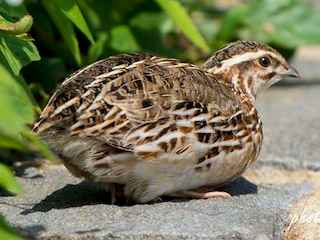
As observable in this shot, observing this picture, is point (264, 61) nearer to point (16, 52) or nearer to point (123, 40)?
point (123, 40)

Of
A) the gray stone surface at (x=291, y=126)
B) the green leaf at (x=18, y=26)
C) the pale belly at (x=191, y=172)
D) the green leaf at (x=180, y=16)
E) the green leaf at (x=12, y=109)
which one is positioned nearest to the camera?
the green leaf at (x=12, y=109)

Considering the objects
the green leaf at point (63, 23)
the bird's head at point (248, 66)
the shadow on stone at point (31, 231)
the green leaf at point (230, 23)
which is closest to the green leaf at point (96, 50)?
the green leaf at point (63, 23)

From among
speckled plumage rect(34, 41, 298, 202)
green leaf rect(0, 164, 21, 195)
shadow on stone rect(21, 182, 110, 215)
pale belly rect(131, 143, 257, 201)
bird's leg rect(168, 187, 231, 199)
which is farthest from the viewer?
bird's leg rect(168, 187, 231, 199)

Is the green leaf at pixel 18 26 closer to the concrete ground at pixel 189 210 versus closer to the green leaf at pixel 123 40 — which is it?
the concrete ground at pixel 189 210

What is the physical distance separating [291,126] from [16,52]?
9.48 feet

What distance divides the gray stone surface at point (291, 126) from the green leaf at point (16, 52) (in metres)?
1.86

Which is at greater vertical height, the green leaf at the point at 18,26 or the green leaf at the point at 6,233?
the green leaf at the point at 18,26

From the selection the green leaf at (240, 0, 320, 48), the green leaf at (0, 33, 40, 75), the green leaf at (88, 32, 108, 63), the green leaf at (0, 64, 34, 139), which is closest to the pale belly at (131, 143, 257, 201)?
the green leaf at (0, 33, 40, 75)

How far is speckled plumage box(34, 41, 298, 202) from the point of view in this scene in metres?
4.48

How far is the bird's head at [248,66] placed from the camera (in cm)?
536

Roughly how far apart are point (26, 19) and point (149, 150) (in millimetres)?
787

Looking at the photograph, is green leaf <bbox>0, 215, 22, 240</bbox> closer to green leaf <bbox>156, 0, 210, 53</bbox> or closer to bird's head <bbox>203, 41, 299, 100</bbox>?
bird's head <bbox>203, 41, 299, 100</bbox>

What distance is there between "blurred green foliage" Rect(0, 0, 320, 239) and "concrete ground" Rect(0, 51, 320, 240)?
0.31 metres

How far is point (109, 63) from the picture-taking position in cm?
481
